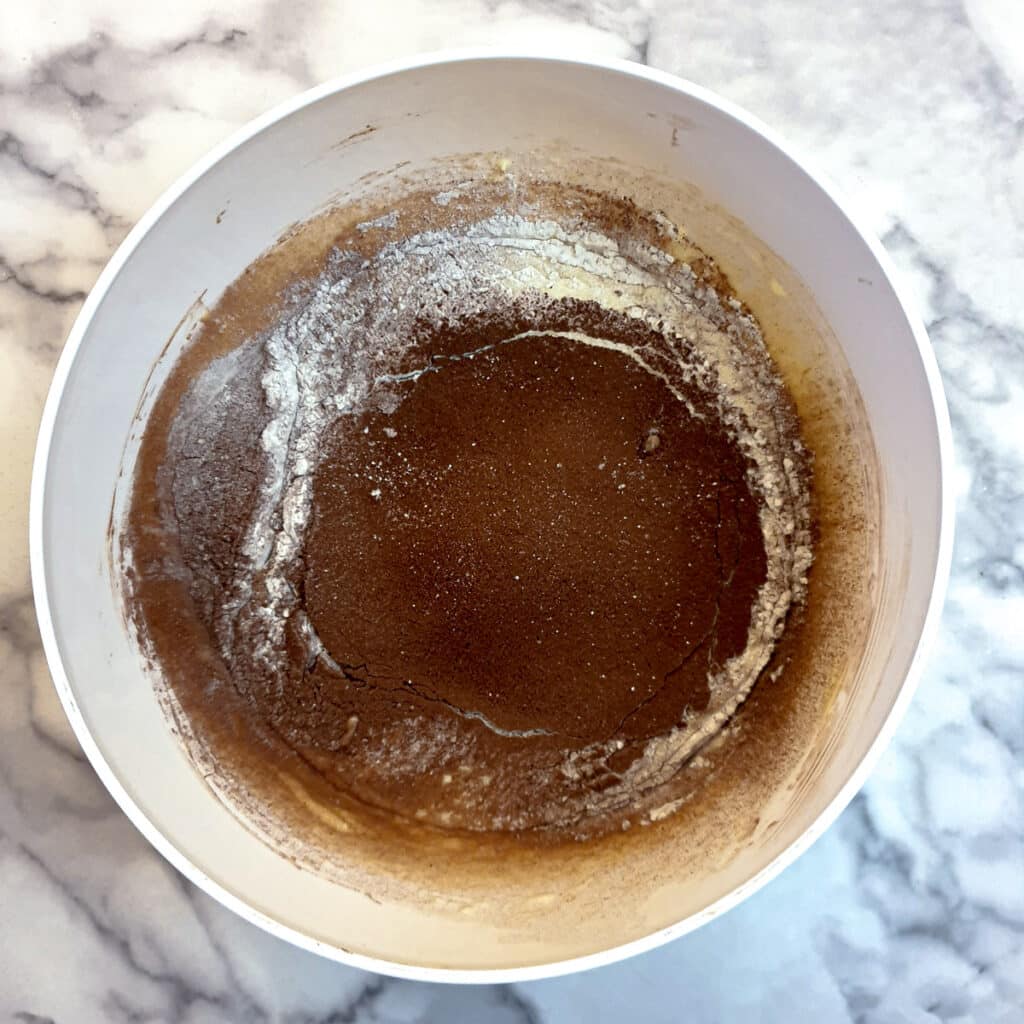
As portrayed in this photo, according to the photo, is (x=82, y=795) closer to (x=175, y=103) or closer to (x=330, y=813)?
(x=330, y=813)

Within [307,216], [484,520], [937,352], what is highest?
[937,352]

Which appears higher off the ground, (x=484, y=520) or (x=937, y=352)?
(x=937, y=352)

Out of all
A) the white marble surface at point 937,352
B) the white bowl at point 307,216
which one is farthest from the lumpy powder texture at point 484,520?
the white marble surface at point 937,352

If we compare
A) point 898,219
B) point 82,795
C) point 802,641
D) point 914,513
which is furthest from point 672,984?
point 898,219

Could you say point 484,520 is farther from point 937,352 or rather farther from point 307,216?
point 937,352

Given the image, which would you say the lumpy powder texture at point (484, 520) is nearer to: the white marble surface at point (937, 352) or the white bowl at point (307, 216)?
the white bowl at point (307, 216)

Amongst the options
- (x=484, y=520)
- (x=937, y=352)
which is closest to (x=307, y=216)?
(x=484, y=520)
